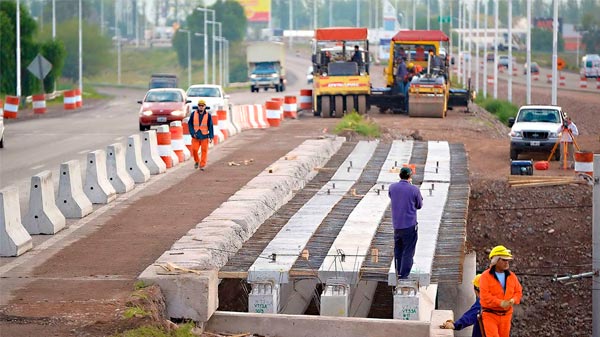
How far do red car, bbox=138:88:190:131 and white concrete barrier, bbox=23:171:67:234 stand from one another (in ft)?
78.8

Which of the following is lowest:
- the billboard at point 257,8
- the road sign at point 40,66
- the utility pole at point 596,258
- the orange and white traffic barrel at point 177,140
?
the utility pole at point 596,258

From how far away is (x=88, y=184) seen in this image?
21.6 meters

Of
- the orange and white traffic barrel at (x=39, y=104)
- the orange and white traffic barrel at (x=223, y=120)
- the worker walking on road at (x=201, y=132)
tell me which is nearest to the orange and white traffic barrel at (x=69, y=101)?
the orange and white traffic barrel at (x=39, y=104)

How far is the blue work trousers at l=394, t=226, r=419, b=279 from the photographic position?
1525 centimetres

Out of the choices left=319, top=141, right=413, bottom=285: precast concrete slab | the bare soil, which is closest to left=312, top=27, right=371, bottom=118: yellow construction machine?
the bare soil

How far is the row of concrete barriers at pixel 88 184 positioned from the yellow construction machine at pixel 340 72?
1904cm

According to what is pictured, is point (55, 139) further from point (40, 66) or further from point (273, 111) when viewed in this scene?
point (40, 66)

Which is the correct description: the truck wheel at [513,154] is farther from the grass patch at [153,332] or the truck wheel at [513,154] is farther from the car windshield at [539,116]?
the grass patch at [153,332]

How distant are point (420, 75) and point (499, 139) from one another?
918 centimetres

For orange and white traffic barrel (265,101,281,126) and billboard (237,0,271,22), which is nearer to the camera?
orange and white traffic barrel (265,101,281,126)

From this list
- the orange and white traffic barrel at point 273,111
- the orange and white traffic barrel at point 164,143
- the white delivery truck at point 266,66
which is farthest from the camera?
the white delivery truck at point 266,66

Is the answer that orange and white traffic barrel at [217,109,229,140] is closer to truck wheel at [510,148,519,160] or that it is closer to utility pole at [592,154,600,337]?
truck wheel at [510,148,519,160]

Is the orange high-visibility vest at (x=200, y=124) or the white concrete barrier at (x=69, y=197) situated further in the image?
the orange high-visibility vest at (x=200, y=124)

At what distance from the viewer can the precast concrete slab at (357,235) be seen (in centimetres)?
1554
